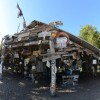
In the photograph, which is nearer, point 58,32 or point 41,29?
point 58,32

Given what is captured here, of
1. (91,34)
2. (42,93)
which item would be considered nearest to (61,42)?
(42,93)

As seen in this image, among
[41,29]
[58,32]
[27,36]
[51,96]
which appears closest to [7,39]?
[27,36]

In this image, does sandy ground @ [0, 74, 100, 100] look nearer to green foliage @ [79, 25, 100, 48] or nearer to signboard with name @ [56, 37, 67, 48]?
signboard with name @ [56, 37, 67, 48]

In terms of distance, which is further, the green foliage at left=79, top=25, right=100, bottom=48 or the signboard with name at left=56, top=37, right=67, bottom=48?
the green foliage at left=79, top=25, right=100, bottom=48

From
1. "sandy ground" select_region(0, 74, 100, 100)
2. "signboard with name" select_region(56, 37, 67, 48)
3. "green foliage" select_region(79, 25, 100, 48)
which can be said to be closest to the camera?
"sandy ground" select_region(0, 74, 100, 100)

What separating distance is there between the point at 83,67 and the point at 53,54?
32.3 ft

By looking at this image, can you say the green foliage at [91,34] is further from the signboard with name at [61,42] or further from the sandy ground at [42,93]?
the signboard with name at [61,42]

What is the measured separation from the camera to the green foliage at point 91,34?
40584mm

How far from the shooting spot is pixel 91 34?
42344 mm

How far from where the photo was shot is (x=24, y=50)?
1983 cm

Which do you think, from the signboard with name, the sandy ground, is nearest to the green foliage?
the sandy ground

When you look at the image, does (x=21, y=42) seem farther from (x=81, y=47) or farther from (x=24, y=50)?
(x=81, y=47)

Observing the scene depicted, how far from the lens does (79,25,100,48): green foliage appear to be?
40584 mm

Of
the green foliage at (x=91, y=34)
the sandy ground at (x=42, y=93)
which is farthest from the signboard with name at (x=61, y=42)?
the green foliage at (x=91, y=34)
